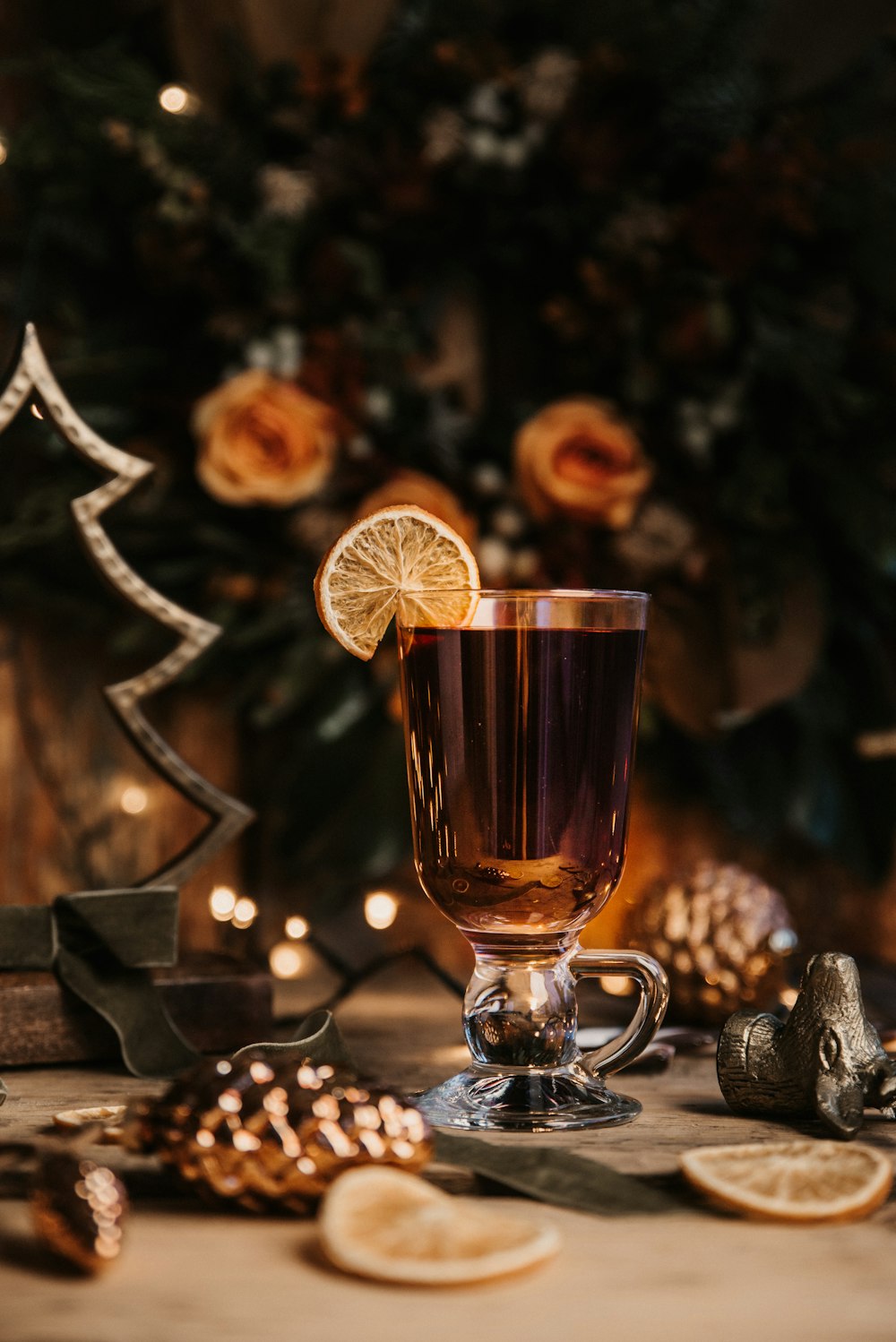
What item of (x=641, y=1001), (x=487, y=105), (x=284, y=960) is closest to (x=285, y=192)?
(x=487, y=105)

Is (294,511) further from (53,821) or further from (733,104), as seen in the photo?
(733,104)

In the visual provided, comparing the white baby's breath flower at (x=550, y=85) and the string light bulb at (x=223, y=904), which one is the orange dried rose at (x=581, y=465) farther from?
the string light bulb at (x=223, y=904)

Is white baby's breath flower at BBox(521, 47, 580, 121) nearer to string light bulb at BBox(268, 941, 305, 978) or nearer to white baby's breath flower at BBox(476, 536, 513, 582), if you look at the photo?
white baby's breath flower at BBox(476, 536, 513, 582)

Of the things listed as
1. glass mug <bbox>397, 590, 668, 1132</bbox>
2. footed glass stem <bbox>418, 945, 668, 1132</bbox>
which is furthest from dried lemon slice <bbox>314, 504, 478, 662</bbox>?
footed glass stem <bbox>418, 945, 668, 1132</bbox>

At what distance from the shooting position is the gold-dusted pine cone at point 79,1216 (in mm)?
529

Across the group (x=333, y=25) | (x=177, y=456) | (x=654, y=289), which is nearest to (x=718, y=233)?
(x=654, y=289)

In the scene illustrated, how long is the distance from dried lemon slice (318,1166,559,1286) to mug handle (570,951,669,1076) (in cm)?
24

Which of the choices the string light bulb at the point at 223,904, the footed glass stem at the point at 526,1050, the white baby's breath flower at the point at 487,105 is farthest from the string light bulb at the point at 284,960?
the white baby's breath flower at the point at 487,105

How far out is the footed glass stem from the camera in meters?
0.77

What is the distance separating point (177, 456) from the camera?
4.94ft

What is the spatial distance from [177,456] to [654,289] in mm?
566

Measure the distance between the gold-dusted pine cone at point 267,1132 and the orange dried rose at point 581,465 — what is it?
89 cm

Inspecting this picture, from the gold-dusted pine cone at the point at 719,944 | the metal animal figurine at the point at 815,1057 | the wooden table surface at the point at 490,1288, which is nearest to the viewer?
the wooden table surface at the point at 490,1288

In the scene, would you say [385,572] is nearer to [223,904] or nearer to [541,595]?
[541,595]
